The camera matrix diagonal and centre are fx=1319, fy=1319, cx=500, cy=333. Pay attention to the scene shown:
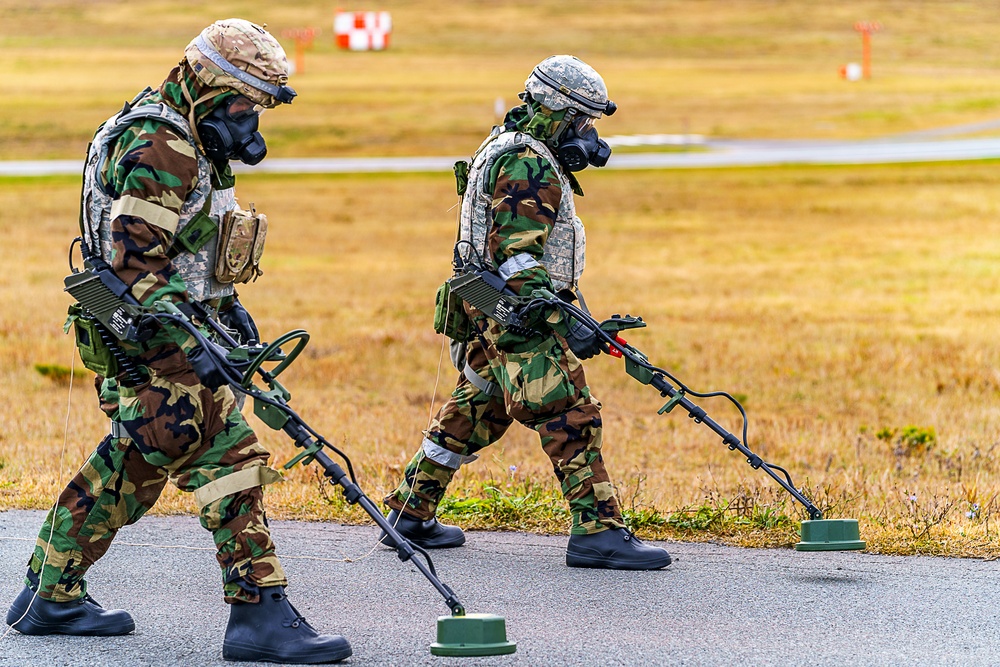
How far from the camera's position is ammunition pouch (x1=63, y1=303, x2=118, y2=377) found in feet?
14.6

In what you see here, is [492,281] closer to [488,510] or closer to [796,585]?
[488,510]

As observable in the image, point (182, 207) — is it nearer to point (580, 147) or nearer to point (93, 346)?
point (93, 346)

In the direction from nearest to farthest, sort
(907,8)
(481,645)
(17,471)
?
(481,645) < (17,471) < (907,8)

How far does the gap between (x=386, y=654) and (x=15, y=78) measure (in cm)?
6101

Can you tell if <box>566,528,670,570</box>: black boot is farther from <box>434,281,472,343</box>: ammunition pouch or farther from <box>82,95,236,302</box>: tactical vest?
<box>82,95,236,302</box>: tactical vest

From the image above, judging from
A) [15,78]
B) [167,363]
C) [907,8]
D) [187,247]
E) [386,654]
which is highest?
[907,8]

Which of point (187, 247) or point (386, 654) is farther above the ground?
point (187, 247)

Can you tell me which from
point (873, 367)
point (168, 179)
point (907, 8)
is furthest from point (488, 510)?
point (907, 8)

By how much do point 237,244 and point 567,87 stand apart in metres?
1.66

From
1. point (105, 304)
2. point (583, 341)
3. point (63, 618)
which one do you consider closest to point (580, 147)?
point (583, 341)

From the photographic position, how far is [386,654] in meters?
4.54

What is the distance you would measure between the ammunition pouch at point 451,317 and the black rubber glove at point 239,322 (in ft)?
3.61

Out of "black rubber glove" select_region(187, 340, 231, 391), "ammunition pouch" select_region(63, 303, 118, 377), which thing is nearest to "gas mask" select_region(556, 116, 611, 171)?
"black rubber glove" select_region(187, 340, 231, 391)

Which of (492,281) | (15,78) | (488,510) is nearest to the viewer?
(492,281)
